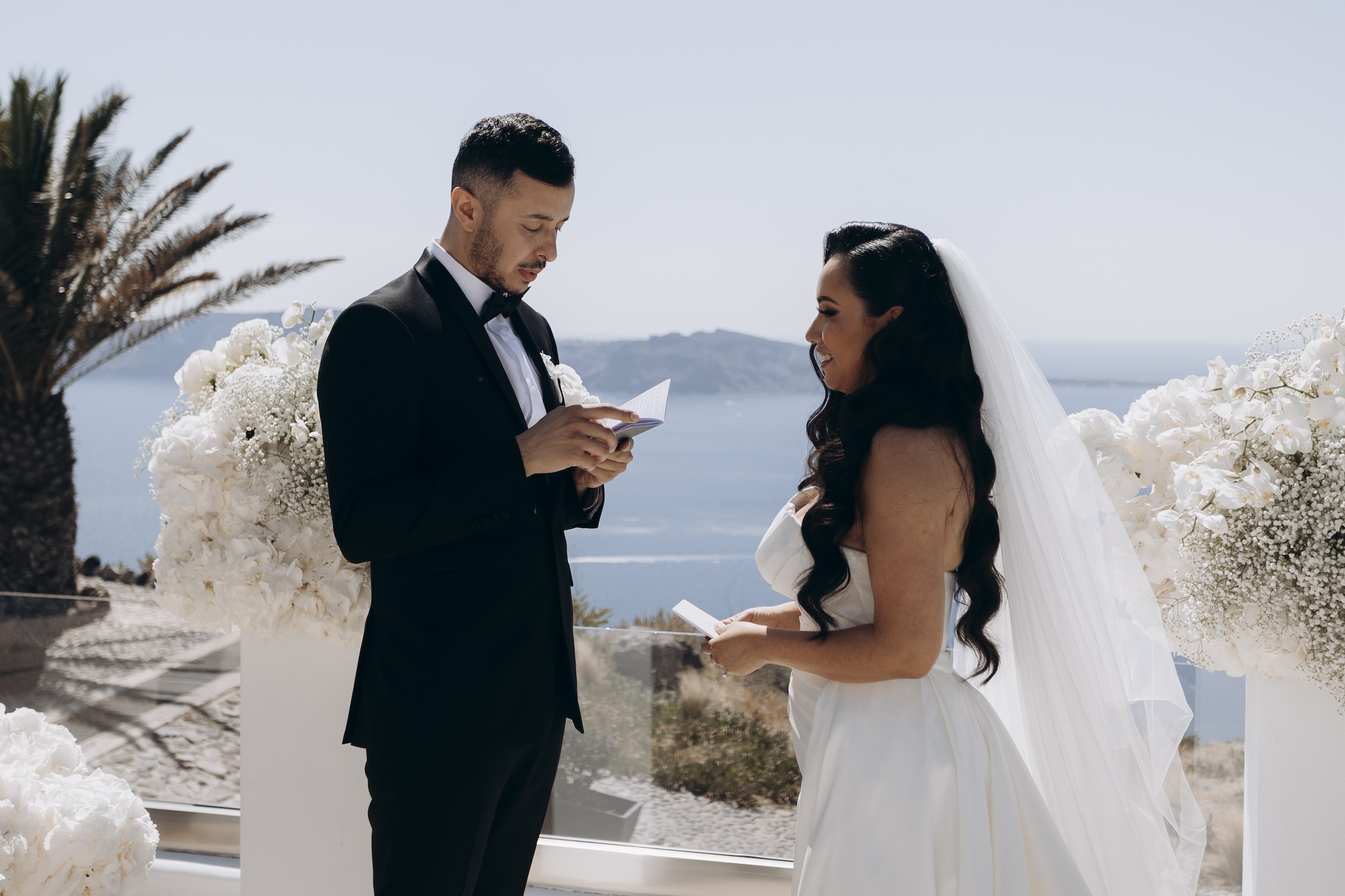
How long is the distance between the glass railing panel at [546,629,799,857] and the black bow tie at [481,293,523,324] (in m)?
1.55

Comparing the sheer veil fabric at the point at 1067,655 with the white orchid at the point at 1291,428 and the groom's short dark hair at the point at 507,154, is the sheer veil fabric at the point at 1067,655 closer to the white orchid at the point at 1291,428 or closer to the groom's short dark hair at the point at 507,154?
the white orchid at the point at 1291,428

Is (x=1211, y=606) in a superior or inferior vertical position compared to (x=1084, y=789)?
superior

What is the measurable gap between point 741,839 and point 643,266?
57.7 feet

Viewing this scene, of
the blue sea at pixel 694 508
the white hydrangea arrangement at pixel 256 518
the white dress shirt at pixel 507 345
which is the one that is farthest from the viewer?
the blue sea at pixel 694 508

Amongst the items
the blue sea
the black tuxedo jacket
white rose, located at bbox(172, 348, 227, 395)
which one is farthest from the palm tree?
the black tuxedo jacket

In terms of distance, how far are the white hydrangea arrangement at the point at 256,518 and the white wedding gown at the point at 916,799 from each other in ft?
4.53

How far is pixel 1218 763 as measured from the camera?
2.95 meters

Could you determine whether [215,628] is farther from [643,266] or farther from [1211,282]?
[1211,282]

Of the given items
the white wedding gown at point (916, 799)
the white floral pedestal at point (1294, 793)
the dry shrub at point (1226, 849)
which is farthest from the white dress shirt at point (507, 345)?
the dry shrub at point (1226, 849)

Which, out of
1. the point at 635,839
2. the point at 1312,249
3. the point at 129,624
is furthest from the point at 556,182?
the point at 1312,249

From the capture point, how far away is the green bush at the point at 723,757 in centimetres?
342

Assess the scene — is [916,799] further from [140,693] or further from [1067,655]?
[140,693]

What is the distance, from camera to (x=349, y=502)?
1982mm

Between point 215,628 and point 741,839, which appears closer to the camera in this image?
point 215,628
